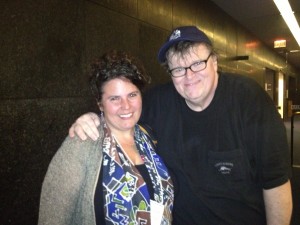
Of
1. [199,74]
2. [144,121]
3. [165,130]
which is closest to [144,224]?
[165,130]

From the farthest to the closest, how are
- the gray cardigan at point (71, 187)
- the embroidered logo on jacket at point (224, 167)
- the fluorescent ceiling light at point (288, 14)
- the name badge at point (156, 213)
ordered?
the fluorescent ceiling light at point (288, 14)
the embroidered logo on jacket at point (224, 167)
the name badge at point (156, 213)
the gray cardigan at point (71, 187)

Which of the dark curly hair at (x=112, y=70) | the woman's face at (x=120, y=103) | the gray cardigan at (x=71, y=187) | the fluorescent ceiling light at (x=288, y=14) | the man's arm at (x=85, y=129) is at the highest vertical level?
the fluorescent ceiling light at (x=288, y=14)

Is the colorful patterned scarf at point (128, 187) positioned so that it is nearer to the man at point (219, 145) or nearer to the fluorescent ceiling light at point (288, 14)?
the man at point (219, 145)

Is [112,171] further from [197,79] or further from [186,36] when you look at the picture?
[186,36]

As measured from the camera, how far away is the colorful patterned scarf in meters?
1.18

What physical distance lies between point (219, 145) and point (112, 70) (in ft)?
2.35

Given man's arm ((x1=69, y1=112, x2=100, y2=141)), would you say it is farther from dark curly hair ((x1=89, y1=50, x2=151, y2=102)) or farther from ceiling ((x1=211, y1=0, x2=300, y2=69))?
ceiling ((x1=211, y1=0, x2=300, y2=69))

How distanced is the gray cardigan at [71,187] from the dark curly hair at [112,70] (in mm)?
368

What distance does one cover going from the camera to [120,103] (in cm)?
138

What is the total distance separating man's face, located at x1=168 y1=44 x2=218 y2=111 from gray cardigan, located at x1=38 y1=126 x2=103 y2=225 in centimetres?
64

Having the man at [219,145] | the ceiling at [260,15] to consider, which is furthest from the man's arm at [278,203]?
the ceiling at [260,15]

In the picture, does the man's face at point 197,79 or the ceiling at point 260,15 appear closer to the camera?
the man's face at point 197,79

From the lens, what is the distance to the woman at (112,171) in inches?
45.6

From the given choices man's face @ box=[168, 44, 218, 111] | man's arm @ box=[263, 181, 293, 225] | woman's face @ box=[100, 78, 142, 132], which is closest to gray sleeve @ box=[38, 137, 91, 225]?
woman's face @ box=[100, 78, 142, 132]
